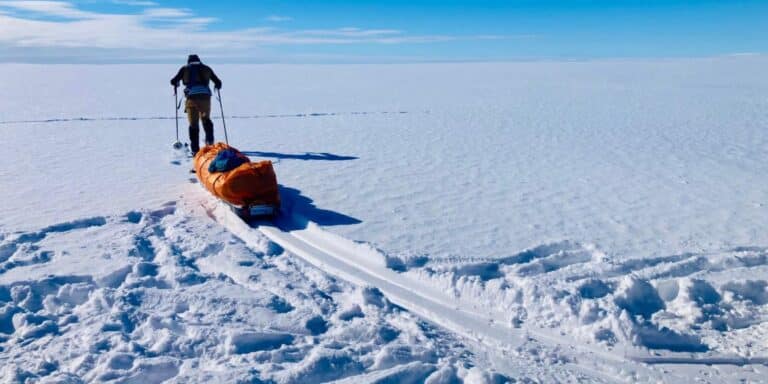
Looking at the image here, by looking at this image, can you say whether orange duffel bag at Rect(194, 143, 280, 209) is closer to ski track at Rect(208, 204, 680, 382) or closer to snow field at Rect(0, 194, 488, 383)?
ski track at Rect(208, 204, 680, 382)

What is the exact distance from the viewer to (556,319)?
416cm

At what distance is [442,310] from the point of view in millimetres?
4418

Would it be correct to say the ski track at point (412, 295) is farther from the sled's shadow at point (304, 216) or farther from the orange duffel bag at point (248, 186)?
the orange duffel bag at point (248, 186)

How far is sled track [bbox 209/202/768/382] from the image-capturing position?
12.0ft

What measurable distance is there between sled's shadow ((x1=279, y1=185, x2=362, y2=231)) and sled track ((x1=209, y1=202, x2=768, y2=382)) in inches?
5.1

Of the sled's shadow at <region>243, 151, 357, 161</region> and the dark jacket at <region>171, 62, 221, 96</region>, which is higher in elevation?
the dark jacket at <region>171, 62, 221, 96</region>

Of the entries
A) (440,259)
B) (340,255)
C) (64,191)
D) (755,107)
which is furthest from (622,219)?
(755,107)

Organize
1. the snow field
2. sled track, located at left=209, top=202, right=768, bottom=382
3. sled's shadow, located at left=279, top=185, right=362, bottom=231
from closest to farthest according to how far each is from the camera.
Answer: the snow field, sled track, located at left=209, top=202, right=768, bottom=382, sled's shadow, located at left=279, top=185, right=362, bottom=231

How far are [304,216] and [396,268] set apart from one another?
168 cm

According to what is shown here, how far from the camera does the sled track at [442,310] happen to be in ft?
12.0

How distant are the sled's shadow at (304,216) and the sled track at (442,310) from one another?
0.13 metres

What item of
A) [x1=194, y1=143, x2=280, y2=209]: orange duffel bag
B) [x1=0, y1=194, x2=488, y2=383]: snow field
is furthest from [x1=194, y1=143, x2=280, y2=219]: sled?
[x1=0, y1=194, x2=488, y2=383]: snow field

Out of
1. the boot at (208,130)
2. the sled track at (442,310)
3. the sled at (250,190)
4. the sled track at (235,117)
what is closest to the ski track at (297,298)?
the sled track at (442,310)

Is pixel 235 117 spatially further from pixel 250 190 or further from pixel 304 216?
pixel 250 190
